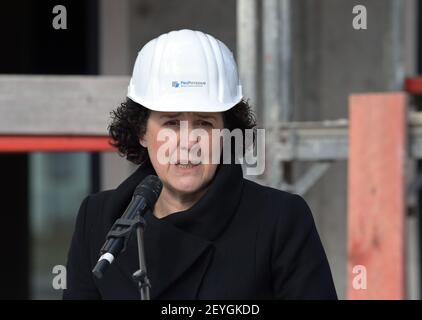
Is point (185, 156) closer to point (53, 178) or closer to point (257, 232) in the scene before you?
point (257, 232)

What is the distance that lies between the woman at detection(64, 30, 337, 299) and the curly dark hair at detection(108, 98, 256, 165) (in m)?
0.02

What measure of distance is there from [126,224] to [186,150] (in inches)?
10.4

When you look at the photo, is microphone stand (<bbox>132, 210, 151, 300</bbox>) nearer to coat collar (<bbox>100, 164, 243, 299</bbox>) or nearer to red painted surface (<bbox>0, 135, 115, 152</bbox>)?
coat collar (<bbox>100, 164, 243, 299</bbox>)

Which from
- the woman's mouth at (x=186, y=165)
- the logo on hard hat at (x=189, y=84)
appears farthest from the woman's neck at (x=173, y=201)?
the logo on hard hat at (x=189, y=84)

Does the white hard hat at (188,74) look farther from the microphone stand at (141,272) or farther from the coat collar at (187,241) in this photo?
the microphone stand at (141,272)

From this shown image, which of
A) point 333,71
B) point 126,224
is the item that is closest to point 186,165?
point 126,224

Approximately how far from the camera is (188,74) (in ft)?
7.84

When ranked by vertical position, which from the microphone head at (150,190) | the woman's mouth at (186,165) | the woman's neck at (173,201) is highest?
the woman's mouth at (186,165)

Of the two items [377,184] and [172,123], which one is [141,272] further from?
[377,184]

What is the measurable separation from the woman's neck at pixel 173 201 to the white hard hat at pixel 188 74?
0.20 m

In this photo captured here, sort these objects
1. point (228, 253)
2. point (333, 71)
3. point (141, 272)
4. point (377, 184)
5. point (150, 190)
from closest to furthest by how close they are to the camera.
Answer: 1. point (141, 272)
2. point (150, 190)
3. point (228, 253)
4. point (377, 184)
5. point (333, 71)

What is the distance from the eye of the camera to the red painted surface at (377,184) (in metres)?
5.42

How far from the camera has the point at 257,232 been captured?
2336mm
